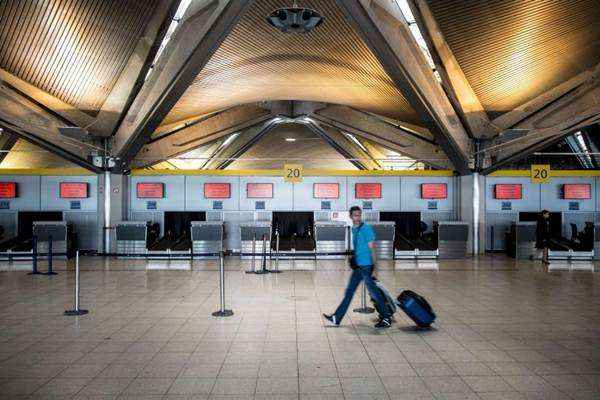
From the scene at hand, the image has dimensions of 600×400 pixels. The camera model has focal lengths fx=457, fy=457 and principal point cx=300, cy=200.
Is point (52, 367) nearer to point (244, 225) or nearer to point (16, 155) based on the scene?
point (244, 225)

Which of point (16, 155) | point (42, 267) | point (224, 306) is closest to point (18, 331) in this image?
point (224, 306)

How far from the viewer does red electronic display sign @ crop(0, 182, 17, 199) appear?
58.0 ft

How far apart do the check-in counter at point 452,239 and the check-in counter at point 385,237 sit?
5.83ft

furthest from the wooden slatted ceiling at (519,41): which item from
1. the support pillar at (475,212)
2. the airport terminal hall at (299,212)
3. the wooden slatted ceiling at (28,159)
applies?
the wooden slatted ceiling at (28,159)

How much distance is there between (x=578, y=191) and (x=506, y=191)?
9.35 ft

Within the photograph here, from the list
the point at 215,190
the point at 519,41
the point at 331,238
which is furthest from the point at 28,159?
the point at 519,41

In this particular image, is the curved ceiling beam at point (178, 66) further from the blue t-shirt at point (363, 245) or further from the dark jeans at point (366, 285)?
the dark jeans at point (366, 285)

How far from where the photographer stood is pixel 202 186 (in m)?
18.5

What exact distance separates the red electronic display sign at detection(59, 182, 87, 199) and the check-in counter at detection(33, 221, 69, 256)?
5.40 ft

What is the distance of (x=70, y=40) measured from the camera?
12586mm

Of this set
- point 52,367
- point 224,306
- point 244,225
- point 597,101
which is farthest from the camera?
point 244,225

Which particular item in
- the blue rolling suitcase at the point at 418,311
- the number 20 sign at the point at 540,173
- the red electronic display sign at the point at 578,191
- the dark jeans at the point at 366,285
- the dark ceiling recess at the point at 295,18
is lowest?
the blue rolling suitcase at the point at 418,311

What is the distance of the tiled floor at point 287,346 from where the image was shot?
4.73 m

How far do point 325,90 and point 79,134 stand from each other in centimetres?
954
